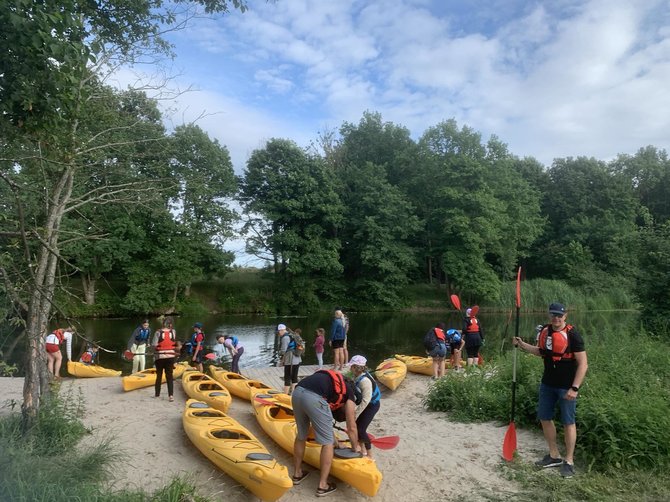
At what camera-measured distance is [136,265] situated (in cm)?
2816

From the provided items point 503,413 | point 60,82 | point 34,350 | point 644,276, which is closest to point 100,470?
point 34,350

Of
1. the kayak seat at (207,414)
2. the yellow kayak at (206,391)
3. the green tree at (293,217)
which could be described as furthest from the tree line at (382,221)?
the kayak seat at (207,414)

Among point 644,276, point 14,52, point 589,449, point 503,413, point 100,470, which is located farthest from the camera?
point 644,276

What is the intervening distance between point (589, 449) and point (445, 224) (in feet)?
92.6

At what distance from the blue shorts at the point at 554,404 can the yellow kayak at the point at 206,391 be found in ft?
17.1

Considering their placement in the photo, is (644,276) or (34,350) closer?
(34,350)

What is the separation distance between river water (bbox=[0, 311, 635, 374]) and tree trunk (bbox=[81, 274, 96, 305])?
5.59 ft

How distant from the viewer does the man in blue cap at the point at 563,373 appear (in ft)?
17.3

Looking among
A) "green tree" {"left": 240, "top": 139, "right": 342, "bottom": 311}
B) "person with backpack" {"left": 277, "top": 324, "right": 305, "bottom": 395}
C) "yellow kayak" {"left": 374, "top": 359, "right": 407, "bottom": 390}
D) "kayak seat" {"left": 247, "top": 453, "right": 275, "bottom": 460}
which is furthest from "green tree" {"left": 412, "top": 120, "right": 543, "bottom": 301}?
"kayak seat" {"left": 247, "top": 453, "right": 275, "bottom": 460}

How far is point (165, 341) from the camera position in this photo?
891cm

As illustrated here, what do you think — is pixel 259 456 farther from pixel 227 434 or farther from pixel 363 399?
pixel 363 399

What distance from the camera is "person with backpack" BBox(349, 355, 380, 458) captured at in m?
5.78

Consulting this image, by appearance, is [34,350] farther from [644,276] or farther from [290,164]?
[290,164]

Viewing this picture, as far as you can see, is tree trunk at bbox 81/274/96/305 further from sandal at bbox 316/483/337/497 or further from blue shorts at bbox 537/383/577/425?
blue shorts at bbox 537/383/577/425
